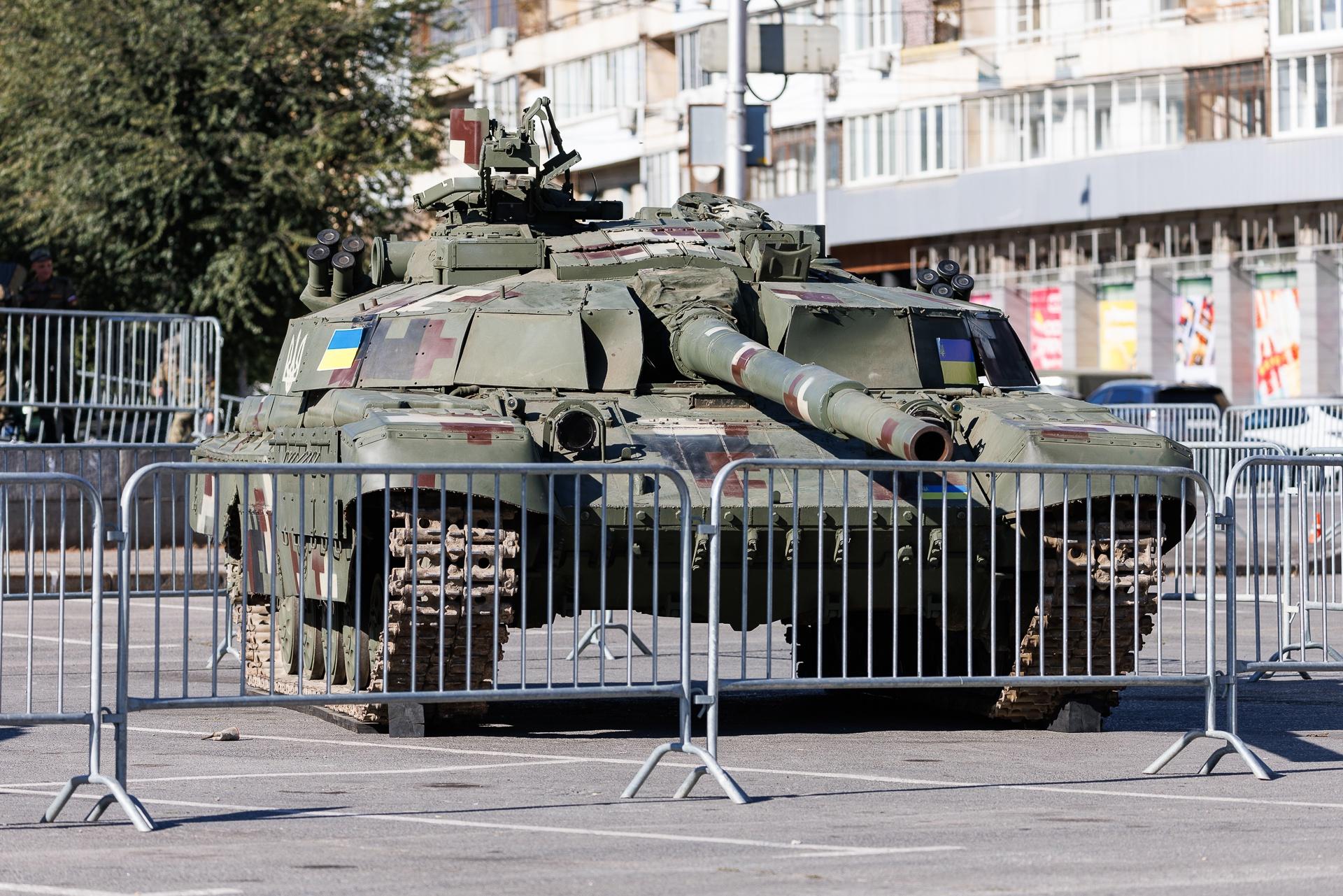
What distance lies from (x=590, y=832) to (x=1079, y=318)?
140 feet

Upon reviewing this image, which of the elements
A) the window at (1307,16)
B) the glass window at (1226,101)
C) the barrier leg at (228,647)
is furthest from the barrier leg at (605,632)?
the glass window at (1226,101)

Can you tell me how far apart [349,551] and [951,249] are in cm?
4244

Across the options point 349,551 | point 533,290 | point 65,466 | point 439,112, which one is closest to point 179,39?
point 439,112

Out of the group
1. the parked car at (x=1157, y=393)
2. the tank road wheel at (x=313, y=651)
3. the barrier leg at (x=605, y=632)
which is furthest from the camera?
the parked car at (x=1157, y=393)

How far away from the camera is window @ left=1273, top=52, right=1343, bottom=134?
147 ft

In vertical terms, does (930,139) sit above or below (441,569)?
above

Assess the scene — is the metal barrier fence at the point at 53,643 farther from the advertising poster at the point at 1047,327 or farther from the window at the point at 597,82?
the window at the point at 597,82

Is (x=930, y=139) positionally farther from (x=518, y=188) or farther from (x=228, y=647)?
(x=518, y=188)

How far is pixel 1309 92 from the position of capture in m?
45.2

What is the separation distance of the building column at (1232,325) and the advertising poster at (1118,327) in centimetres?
225

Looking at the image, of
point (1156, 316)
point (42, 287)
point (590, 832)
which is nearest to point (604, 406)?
point (590, 832)

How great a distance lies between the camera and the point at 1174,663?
14125 mm

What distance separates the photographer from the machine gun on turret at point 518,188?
14.0 meters

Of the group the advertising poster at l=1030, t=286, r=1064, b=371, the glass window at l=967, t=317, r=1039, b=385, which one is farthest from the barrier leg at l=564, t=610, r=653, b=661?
the advertising poster at l=1030, t=286, r=1064, b=371
